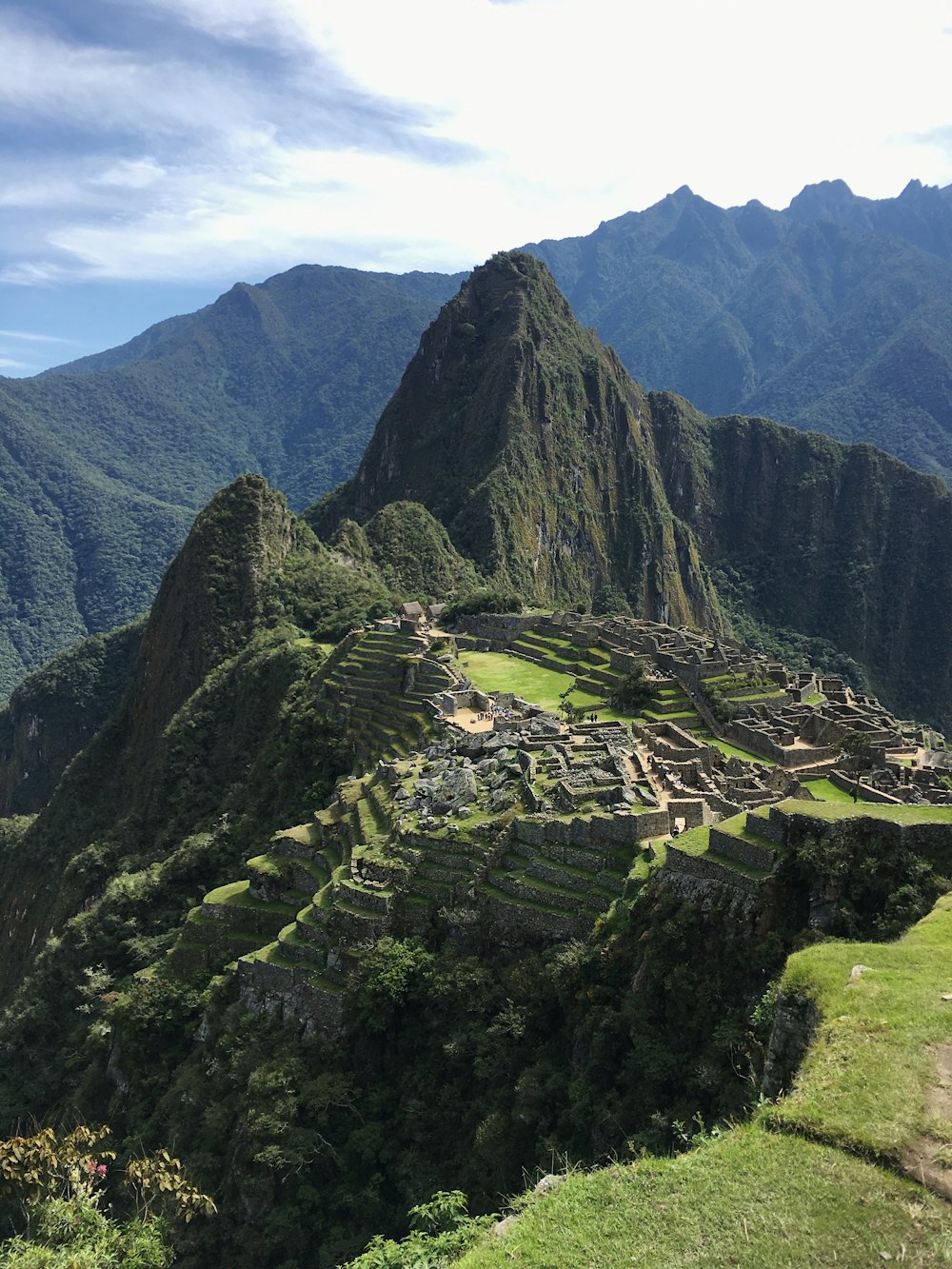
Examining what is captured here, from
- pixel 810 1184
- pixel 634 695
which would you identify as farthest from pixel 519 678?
pixel 810 1184

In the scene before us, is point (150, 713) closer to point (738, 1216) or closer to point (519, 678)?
point (519, 678)

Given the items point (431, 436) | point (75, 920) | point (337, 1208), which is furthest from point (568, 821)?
point (431, 436)

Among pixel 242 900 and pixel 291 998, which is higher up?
pixel 242 900

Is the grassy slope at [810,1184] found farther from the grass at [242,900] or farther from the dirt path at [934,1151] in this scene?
the grass at [242,900]

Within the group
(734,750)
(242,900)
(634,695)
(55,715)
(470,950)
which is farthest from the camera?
(55,715)

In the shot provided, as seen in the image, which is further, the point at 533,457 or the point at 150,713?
the point at 533,457

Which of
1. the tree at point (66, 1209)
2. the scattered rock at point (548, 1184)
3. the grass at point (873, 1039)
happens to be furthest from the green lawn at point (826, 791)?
the tree at point (66, 1209)
